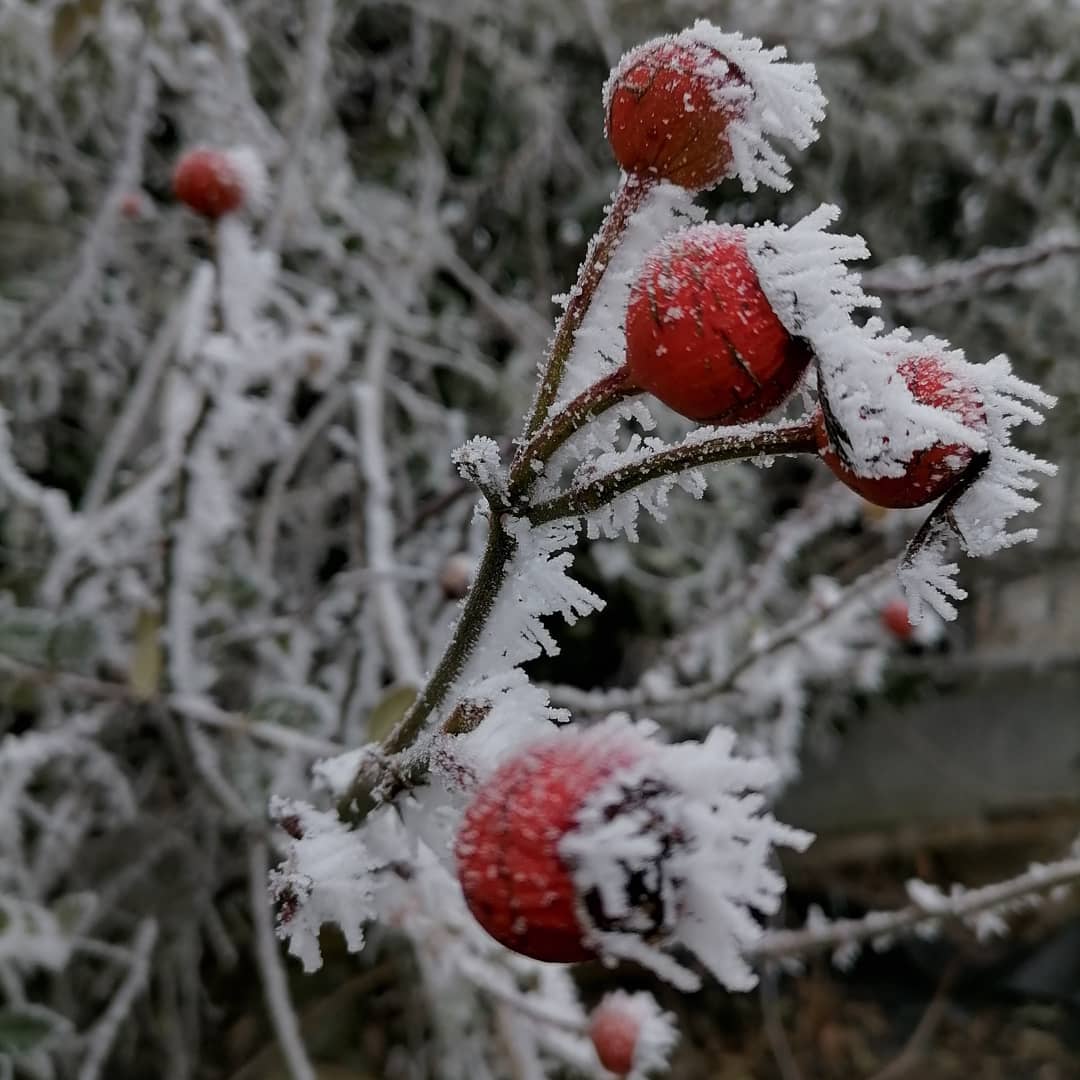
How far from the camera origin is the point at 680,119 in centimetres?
24

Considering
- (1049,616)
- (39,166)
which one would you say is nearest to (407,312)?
(39,166)

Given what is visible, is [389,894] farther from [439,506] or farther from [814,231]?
[439,506]

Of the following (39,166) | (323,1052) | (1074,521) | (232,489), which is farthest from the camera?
(1074,521)

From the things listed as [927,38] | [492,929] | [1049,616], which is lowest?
[492,929]

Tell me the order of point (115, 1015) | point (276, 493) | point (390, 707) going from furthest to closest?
point (276, 493) → point (115, 1015) → point (390, 707)

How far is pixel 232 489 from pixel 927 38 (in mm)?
1277

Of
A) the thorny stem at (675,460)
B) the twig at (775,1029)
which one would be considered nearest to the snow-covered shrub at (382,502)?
the thorny stem at (675,460)

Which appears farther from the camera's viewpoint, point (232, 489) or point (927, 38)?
A: point (927, 38)

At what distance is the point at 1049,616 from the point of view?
1908 millimetres

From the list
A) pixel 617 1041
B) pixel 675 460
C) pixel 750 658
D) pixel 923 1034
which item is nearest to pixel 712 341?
pixel 675 460

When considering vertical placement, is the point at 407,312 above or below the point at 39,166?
below

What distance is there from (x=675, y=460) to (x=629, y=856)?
85mm

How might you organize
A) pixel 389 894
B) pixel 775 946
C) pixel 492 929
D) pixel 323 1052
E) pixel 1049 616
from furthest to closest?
1. pixel 1049 616
2. pixel 323 1052
3. pixel 775 946
4. pixel 389 894
5. pixel 492 929

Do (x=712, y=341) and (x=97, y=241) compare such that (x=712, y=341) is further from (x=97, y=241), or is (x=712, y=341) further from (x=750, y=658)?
(x=97, y=241)
